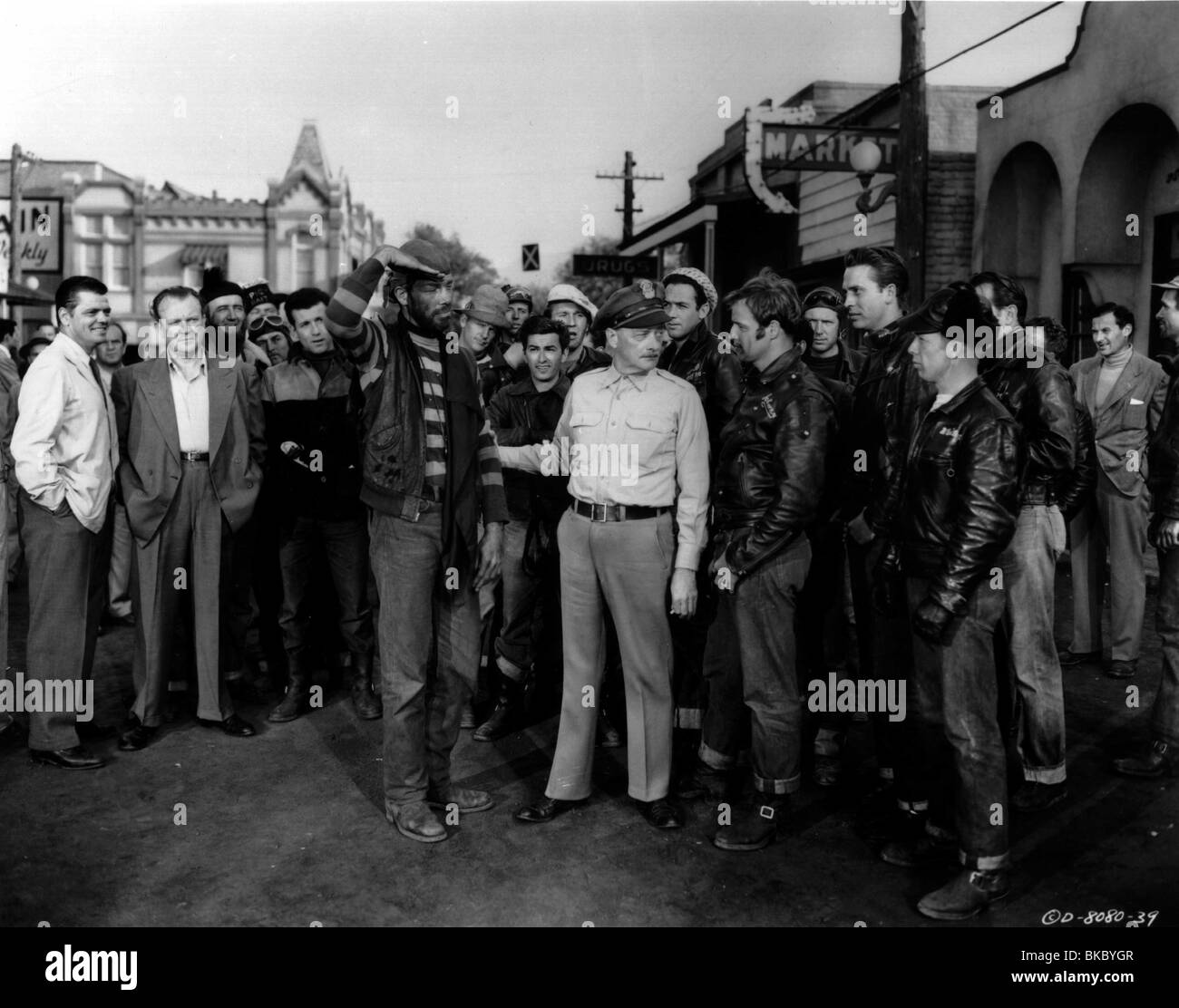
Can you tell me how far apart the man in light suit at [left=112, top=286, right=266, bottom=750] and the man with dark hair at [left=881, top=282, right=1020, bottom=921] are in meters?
3.66

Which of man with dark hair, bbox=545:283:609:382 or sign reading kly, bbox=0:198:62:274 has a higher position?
sign reading kly, bbox=0:198:62:274

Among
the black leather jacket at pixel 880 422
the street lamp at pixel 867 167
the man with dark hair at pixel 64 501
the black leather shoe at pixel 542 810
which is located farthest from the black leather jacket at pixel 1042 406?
the street lamp at pixel 867 167

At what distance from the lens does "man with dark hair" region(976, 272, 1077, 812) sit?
465 cm

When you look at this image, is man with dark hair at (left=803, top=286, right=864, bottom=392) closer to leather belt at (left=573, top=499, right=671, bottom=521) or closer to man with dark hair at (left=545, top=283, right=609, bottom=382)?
man with dark hair at (left=545, top=283, right=609, bottom=382)

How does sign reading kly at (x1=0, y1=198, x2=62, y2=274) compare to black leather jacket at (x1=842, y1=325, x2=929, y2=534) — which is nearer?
black leather jacket at (x1=842, y1=325, x2=929, y2=534)

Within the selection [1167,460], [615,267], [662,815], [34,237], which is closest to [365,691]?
[662,815]

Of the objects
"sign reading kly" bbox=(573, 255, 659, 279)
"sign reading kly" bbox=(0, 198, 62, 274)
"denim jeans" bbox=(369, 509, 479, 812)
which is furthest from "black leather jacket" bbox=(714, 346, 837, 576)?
"sign reading kly" bbox=(0, 198, 62, 274)

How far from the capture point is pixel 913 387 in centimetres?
450

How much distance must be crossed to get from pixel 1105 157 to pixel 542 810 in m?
9.46

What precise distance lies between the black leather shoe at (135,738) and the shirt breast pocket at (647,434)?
3.08 m

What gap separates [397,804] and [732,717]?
1486 millimetres

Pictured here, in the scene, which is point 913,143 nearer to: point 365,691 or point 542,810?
point 365,691

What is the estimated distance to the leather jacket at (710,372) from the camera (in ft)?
17.3
